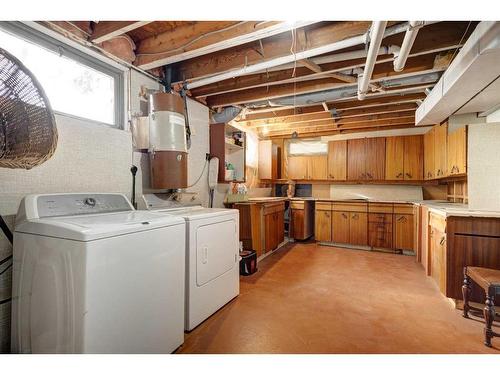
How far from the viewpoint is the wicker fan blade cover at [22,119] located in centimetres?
105

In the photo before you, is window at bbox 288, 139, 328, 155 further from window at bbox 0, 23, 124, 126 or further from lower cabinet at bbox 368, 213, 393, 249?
window at bbox 0, 23, 124, 126

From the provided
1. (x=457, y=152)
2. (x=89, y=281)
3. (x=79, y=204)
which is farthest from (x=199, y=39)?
(x=457, y=152)

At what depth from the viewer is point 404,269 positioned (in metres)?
3.47

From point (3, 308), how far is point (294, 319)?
1.98 metres

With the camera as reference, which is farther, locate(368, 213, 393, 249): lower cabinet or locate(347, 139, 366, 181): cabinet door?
locate(347, 139, 366, 181): cabinet door

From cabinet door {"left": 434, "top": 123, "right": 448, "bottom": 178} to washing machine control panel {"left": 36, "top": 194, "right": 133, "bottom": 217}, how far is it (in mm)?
3795

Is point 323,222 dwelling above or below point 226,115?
below

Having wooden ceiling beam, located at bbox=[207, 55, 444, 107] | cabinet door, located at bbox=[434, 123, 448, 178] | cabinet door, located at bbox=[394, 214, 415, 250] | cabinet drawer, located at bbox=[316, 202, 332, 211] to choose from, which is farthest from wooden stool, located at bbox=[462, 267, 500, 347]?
cabinet drawer, located at bbox=[316, 202, 332, 211]

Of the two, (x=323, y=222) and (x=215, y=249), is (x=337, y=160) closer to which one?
(x=323, y=222)

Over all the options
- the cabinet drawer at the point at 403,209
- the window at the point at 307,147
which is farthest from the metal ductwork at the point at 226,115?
the cabinet drawer at the point at 403,209

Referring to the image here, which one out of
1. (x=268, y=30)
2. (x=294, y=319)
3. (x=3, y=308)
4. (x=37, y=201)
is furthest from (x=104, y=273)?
(x=268, y=30)

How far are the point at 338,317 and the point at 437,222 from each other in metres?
1.51

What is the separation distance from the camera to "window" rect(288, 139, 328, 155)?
530 cm

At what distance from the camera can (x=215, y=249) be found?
2.23m
